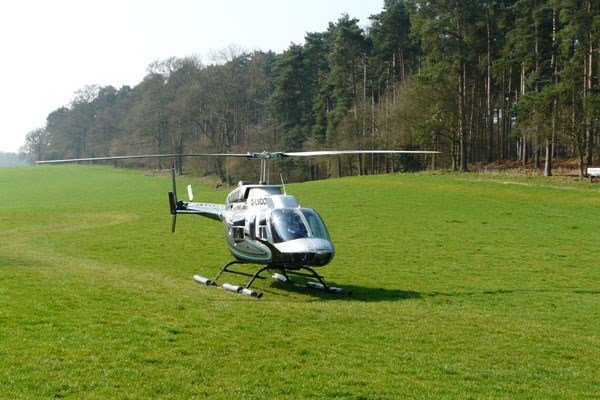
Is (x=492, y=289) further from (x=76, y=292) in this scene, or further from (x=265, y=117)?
(x=265, y=117)

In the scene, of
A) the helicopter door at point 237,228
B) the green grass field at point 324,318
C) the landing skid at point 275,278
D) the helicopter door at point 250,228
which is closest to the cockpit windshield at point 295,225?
the helicopter door at point 250,228

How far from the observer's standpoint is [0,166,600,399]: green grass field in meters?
7.68

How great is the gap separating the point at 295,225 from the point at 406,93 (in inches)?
1708

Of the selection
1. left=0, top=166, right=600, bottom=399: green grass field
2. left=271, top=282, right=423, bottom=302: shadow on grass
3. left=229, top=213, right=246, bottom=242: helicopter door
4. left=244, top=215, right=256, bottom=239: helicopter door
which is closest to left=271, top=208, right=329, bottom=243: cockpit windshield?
left=244, top=215, right=256, bottom=239: helicopter door

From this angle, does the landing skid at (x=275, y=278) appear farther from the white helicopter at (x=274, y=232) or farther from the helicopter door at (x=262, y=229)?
the helicopter door at (x=262, y=229)

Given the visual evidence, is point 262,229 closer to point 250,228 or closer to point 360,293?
point 250,228

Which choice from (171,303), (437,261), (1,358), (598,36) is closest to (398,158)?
(598,36)

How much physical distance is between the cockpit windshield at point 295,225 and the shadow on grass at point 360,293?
173cm

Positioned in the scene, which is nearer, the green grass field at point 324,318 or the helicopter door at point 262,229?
the green grass field at point 324,318

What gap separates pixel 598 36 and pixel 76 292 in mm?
39189

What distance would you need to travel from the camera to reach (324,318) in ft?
37.0

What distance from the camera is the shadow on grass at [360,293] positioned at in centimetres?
1420

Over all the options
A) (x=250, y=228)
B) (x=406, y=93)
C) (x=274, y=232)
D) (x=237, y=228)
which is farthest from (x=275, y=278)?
(x=406, y=93)

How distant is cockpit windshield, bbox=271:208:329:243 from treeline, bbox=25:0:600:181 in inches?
1217
